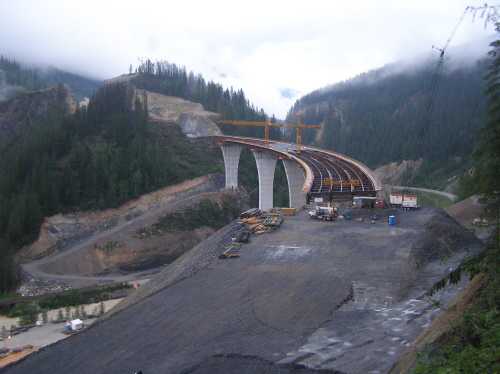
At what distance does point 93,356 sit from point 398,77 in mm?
196531

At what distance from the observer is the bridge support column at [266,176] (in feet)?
212

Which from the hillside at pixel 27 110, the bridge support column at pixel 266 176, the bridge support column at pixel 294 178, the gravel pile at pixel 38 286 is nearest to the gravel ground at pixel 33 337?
the gravel pile at pixel 38 286

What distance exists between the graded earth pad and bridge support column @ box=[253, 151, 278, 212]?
37.5 meters

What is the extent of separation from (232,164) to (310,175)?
39.6 metres

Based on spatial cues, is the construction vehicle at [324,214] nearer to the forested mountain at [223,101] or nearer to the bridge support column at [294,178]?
the bridge support column at [294,178]

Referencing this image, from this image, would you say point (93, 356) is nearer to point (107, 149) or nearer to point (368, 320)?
point (368, 320)

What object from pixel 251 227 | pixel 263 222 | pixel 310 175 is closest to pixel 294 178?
pixel 310 175

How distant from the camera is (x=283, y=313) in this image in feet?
55.2

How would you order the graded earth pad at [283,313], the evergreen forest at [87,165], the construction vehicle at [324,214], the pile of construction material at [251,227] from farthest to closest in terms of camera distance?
the evergreen forest at [87,165], the construction vehicle at [324,214], the pile of construction material at [251,227], the graded earth pad at [283,313]

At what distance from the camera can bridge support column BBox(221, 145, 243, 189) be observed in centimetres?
8082

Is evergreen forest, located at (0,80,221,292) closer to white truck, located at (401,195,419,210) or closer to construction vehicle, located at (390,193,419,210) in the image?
construction vehicle, located at (390,193,419,210)

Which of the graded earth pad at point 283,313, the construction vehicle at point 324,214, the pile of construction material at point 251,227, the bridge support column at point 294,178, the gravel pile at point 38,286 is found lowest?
the gravel pile at point 38,286

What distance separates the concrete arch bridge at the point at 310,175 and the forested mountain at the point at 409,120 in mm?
43686

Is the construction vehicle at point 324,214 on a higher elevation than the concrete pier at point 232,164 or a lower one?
lower
